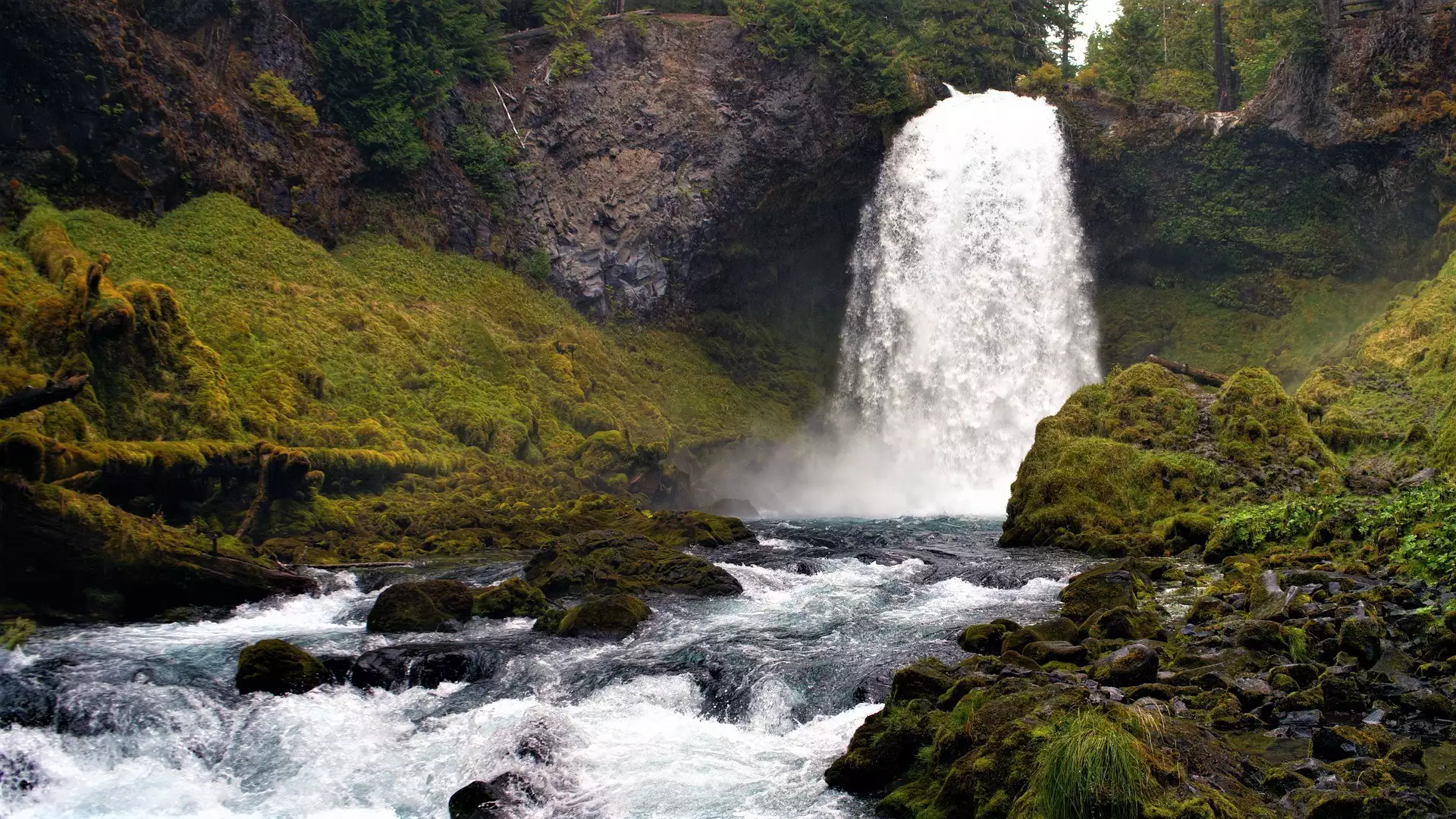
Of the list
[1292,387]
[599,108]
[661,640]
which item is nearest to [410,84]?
[599,108]

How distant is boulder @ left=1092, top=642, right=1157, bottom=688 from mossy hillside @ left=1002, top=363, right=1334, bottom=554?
32.5ft

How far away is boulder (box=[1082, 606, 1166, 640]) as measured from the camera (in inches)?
494

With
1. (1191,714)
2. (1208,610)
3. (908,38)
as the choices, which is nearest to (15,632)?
(1191,714)

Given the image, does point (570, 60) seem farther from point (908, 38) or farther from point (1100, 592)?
point (1100, 592)

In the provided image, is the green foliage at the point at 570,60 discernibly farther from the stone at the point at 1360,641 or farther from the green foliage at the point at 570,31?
the stone at the point at 1360,641

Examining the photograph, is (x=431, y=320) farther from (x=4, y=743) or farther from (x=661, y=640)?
(x=4, y=743)

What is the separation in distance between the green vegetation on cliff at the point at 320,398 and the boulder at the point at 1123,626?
39.6ft

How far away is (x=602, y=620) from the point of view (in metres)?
15.5

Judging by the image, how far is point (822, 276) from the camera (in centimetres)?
4584

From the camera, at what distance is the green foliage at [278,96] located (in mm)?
33875

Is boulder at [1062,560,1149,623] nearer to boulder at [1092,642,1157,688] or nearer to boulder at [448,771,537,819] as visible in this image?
boulder at [1092,642,1157,688]

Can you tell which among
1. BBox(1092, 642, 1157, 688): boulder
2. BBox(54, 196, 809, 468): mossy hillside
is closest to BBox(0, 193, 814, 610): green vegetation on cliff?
BBox(54, 196, 809, 468): mossy hillside

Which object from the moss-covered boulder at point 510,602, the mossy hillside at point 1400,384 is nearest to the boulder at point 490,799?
the moss-covered boulder at point 510,602

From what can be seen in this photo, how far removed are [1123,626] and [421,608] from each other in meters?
9.53
